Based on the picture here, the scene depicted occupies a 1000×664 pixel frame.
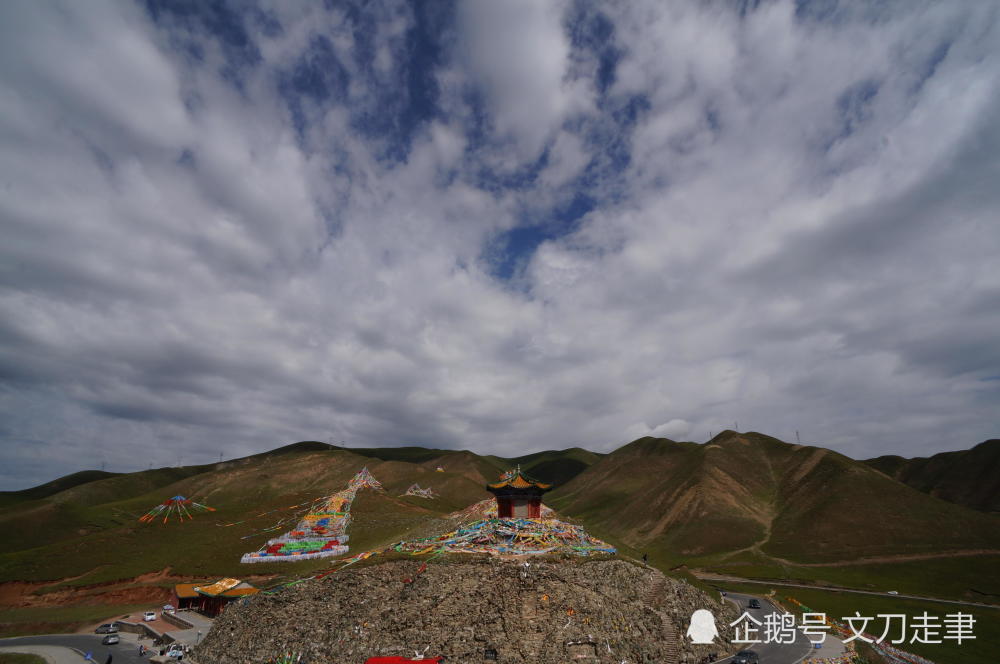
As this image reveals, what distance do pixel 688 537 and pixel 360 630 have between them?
10383cm

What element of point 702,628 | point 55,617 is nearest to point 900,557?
point 702,628

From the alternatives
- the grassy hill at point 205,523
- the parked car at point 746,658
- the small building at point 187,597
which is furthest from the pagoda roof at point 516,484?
the small building at point 187,597

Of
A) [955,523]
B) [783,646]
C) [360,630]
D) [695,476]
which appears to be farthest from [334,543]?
[955,523]

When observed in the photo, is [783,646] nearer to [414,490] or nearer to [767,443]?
[414,490]

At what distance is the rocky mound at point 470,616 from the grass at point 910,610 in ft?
68.8

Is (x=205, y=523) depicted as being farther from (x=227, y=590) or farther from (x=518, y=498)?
(x=518, y=498)

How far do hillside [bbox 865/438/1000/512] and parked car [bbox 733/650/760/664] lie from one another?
14847 centimetres

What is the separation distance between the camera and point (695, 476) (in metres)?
148

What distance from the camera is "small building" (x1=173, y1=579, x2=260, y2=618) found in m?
53.9

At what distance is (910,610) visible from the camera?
5925cm

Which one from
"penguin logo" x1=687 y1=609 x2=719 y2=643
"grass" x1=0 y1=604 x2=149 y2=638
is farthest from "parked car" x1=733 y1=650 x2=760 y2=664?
"grass" x1=0 y1=604 x2=149 y2=638

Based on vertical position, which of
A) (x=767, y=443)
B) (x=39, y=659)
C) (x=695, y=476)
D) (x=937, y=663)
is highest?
(x=767, y=443)

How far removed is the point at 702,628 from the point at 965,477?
173 m

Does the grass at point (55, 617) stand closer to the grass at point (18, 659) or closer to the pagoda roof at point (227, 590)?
the grass at point (18, 659)
